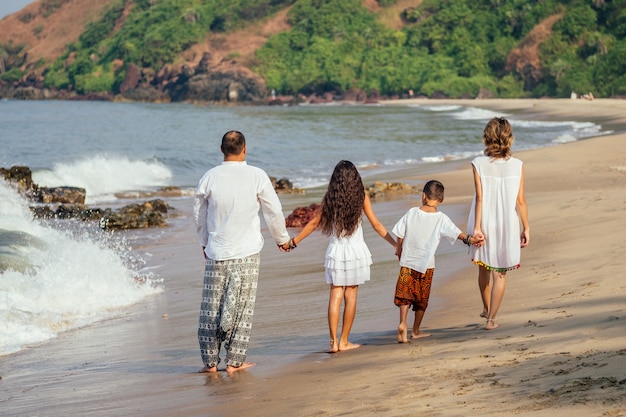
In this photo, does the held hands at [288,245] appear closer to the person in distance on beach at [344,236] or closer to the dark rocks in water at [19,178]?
the person in distance on beach at [344,236]

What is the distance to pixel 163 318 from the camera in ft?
27.8

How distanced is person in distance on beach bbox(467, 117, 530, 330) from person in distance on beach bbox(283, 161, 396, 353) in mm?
691

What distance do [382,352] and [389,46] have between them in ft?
349

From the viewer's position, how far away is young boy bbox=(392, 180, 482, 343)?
6590 millimetres

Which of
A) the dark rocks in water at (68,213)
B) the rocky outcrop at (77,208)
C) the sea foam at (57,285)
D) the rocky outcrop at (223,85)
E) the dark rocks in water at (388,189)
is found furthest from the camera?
the rocky outcrop at (223,85)

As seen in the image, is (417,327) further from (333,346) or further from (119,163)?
(119,163)

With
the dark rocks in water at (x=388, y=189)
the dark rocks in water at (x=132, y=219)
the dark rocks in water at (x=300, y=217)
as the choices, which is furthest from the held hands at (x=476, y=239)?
the dark rocks in water at (x=388, y=189)

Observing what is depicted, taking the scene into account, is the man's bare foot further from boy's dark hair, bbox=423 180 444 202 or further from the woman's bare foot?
boy's dark hair, bbox=423 180 444 202

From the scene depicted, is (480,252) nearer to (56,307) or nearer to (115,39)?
(56,307)

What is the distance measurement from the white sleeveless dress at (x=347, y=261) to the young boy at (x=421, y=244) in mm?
268

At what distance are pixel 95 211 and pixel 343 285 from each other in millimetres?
11643

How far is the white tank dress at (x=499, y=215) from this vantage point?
6598mm

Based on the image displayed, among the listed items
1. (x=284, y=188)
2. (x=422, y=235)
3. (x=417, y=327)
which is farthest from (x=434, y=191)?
(x=284, y=188)

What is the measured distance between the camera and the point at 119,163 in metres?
29.1
